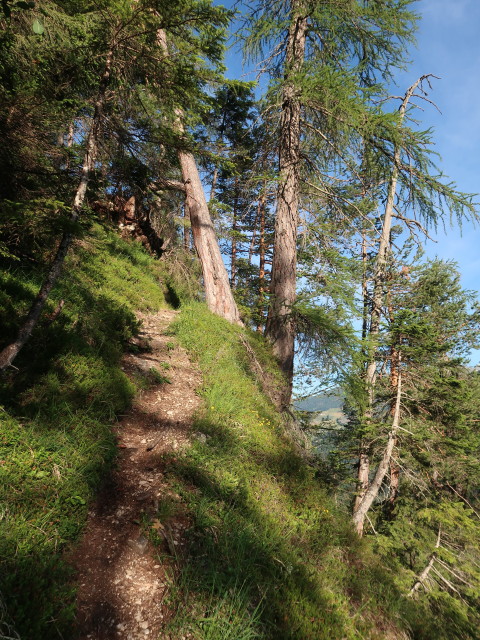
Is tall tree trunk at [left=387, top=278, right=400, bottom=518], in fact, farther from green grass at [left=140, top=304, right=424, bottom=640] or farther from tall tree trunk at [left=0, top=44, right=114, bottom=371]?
tall tree trunk at [left=0, top=44, right=114, bottom=371]

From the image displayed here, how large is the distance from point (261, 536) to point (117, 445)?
2.03 m

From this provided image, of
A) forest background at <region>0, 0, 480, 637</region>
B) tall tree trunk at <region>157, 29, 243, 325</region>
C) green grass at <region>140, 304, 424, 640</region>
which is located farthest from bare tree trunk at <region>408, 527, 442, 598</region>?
tall tree trunk at <region>157, 29, 243, 325</region>

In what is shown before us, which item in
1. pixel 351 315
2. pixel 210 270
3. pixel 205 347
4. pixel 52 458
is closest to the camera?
pixel 52 458

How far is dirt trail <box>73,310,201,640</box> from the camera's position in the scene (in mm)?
2148

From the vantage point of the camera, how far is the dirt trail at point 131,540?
7.05 feet

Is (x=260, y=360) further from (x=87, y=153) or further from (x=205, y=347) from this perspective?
(x=87, y=153)

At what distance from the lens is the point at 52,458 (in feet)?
9.27

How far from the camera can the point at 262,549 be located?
3.00 metres

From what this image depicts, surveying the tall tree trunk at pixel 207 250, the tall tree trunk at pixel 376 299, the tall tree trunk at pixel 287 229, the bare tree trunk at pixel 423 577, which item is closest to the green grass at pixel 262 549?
the bare tree trunk at pixel 423 577

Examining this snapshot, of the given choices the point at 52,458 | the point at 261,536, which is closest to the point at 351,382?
the point at 261,536

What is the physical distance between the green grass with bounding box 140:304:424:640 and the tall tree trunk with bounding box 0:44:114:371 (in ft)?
7.28

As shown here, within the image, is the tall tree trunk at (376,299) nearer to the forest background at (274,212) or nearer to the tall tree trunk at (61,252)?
the forest background at (274,212)

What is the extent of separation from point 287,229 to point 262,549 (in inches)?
256

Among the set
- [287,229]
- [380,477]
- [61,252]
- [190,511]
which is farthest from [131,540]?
[380,477]
